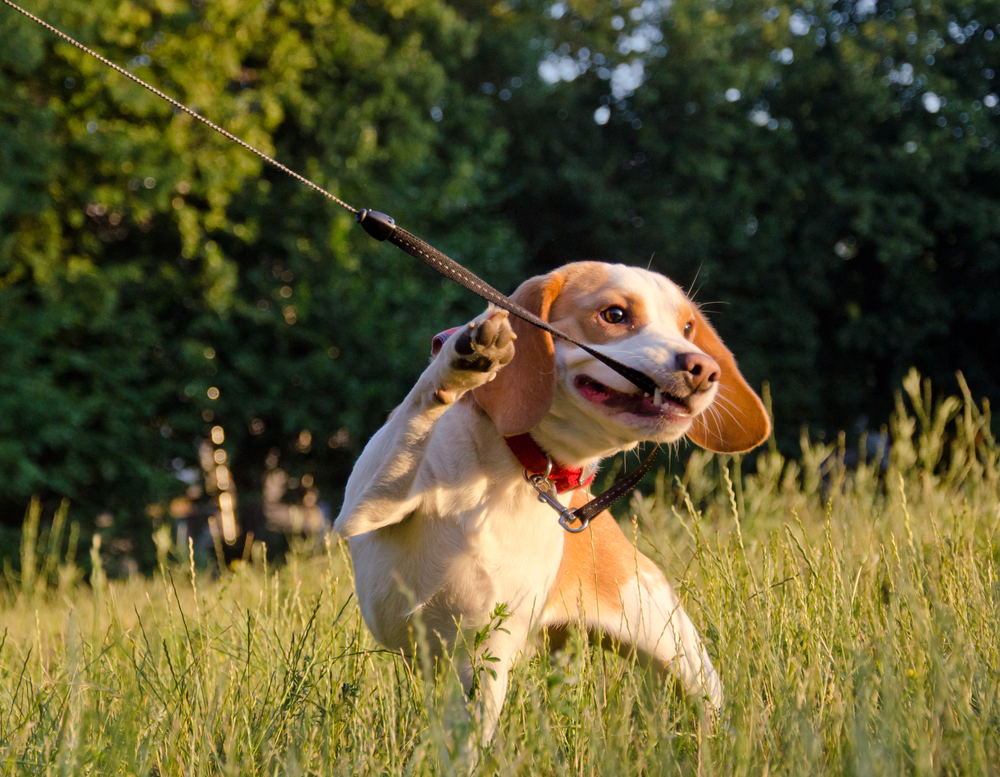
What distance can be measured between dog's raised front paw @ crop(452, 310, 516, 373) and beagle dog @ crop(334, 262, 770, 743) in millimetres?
107


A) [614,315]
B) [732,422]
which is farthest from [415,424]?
[732,422]

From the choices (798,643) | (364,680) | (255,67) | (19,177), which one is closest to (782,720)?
(798,643)

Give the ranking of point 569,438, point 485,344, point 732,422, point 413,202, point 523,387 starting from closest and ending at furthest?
1. point 485,344
2. point 523,387
3. point 569,438
4. point 732,422
5. point 413,202

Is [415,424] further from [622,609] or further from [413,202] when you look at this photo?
[413,202]

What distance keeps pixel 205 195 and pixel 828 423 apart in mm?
8894

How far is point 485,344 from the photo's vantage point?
178 centimetres

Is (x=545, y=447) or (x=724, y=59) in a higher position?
(x=724, y=59)

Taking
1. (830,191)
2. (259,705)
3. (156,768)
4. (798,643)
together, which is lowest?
(156,768)

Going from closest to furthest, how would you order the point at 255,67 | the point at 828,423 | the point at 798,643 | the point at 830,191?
the point at 798,643 < the point at 255,67 < the point at 830,191 < the point at 828,423

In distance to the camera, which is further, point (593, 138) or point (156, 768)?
point (593, 138)

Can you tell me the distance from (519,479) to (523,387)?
0.84 feet

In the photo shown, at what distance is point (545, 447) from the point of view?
2281 mm

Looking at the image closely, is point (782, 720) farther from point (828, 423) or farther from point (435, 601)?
point (828, 423)

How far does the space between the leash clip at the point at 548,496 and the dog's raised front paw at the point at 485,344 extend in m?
0.47
